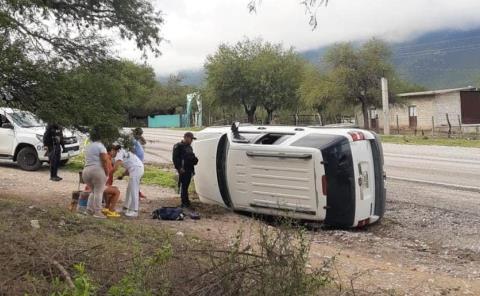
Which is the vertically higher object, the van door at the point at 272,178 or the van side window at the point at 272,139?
the van side window at the point at 272,139

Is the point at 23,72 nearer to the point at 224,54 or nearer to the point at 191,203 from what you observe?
the point at 191,203

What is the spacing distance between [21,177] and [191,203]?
6.28 meters

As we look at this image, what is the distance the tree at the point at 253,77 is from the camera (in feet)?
168

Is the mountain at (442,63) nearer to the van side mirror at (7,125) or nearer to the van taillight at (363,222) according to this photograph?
the van side mirror at (7,125)

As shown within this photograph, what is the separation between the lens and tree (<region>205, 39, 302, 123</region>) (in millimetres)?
51062

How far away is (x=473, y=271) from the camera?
6.95 m

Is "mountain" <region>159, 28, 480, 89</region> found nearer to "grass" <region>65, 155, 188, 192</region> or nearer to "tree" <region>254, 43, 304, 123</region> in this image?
"tree" <region>254, 43, 304, 123</region>

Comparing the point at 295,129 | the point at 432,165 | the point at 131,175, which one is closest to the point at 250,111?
the point at 432,165

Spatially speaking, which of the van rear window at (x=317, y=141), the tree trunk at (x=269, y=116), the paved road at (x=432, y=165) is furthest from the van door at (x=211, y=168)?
the tree trunk at (x=269, y=116)

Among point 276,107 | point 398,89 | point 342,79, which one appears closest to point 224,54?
point 276,107

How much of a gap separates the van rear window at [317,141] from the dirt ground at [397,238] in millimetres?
1257

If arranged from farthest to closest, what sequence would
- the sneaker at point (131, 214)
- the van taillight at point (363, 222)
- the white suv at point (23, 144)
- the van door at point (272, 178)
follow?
the white suv at point (23, 144) < the sneaker at point (131, 214) < the van taillight at point (363, 222) < the van door at point (272, 178)

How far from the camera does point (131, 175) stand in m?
9.86

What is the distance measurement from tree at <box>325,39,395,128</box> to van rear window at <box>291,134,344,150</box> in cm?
3818
